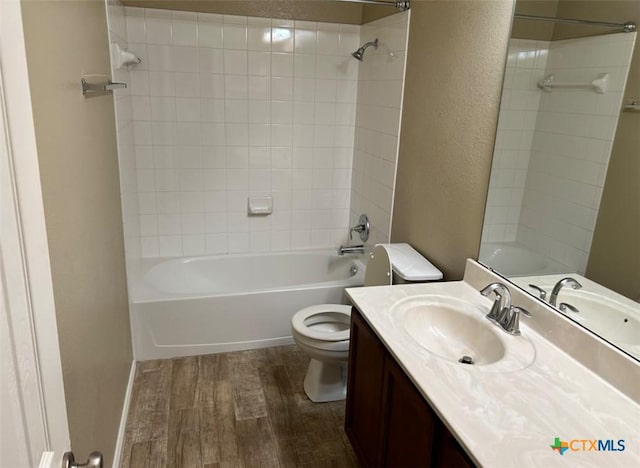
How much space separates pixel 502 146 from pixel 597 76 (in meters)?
0.48

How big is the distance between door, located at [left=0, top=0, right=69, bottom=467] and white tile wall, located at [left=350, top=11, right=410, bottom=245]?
2.33m

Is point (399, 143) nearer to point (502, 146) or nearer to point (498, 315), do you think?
point (502, 146)

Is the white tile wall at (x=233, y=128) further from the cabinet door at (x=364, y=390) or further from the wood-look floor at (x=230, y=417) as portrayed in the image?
the cabinet door at (x=364, y=390)

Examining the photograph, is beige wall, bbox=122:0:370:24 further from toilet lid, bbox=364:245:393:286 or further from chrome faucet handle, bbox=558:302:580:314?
chrome faucet handle, bbox=558:302:580:314

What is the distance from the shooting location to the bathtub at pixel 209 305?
9.37 feet

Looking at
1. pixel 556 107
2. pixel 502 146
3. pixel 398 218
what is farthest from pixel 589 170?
pixel 398 218

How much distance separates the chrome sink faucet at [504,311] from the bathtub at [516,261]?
0.46 feet

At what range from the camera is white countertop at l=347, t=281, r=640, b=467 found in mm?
1079

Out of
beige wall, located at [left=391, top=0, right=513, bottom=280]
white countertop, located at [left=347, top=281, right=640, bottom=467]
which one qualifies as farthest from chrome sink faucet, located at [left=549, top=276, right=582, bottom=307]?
beige wall, located at [left=391, top=0, right=513, bottom=280]

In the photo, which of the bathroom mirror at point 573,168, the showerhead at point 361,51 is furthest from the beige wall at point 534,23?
the showerhead at point 361,51

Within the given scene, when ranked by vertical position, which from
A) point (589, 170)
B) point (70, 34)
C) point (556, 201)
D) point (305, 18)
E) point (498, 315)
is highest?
point (305, 18)

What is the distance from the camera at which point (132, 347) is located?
2.80 m

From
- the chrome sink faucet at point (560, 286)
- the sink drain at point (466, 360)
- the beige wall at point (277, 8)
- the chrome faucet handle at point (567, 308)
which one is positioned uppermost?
the beige wall at point (277, 8)

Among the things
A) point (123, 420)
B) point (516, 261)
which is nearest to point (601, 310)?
point (516, 261)
